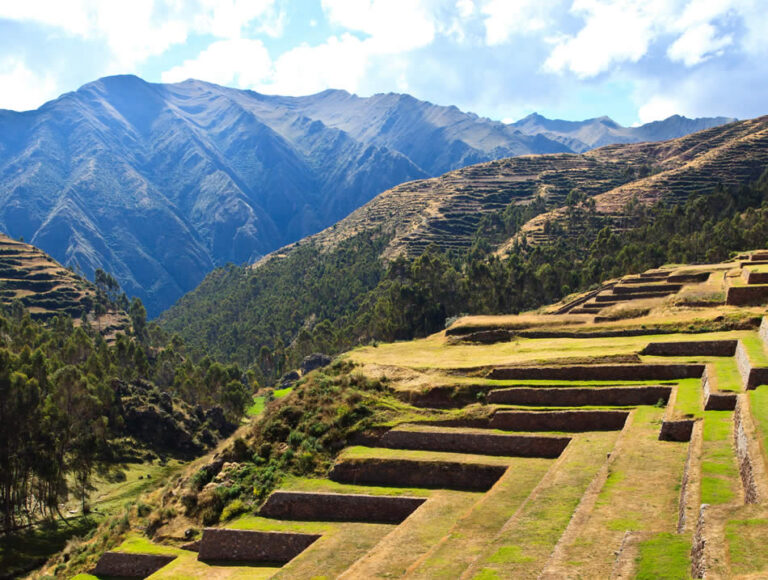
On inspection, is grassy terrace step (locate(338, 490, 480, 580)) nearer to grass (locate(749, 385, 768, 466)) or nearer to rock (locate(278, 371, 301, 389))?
grass (locate(749, 385, 768, 466))

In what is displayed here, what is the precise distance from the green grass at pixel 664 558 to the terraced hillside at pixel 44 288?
121m

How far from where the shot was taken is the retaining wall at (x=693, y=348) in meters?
30.4

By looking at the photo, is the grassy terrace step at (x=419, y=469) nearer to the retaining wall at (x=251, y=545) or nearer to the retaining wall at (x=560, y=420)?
Result: the retaining wall at (x=560, y=420)

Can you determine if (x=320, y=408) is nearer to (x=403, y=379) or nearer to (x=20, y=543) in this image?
(x=403, y=379)

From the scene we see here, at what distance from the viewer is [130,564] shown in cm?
2561

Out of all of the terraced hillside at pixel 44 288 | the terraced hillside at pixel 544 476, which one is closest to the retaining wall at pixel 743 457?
the terraced hillside at pixel 544 476

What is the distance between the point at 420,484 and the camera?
81.9 feet

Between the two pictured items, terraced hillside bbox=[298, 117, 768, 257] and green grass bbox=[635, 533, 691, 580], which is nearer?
green grass bbox=[635, 533, 691, 580]

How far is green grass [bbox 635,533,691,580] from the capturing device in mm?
11336

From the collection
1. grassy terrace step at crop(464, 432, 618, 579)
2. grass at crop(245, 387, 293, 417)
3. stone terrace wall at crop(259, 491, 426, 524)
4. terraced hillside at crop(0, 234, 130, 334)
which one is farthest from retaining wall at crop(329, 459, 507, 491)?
terraced hillside at crop(0, 234, 130, 334)

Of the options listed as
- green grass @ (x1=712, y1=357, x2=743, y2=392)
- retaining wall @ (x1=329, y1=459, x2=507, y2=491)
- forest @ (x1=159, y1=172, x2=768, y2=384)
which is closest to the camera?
green grass @ (x1=712, y1=357, x2=743, y2=392)

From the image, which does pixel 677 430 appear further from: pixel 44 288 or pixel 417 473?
pixel 44 288

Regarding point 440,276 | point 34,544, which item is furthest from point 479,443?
point 440,276

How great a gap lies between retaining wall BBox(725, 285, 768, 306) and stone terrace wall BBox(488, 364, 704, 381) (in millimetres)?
12314
